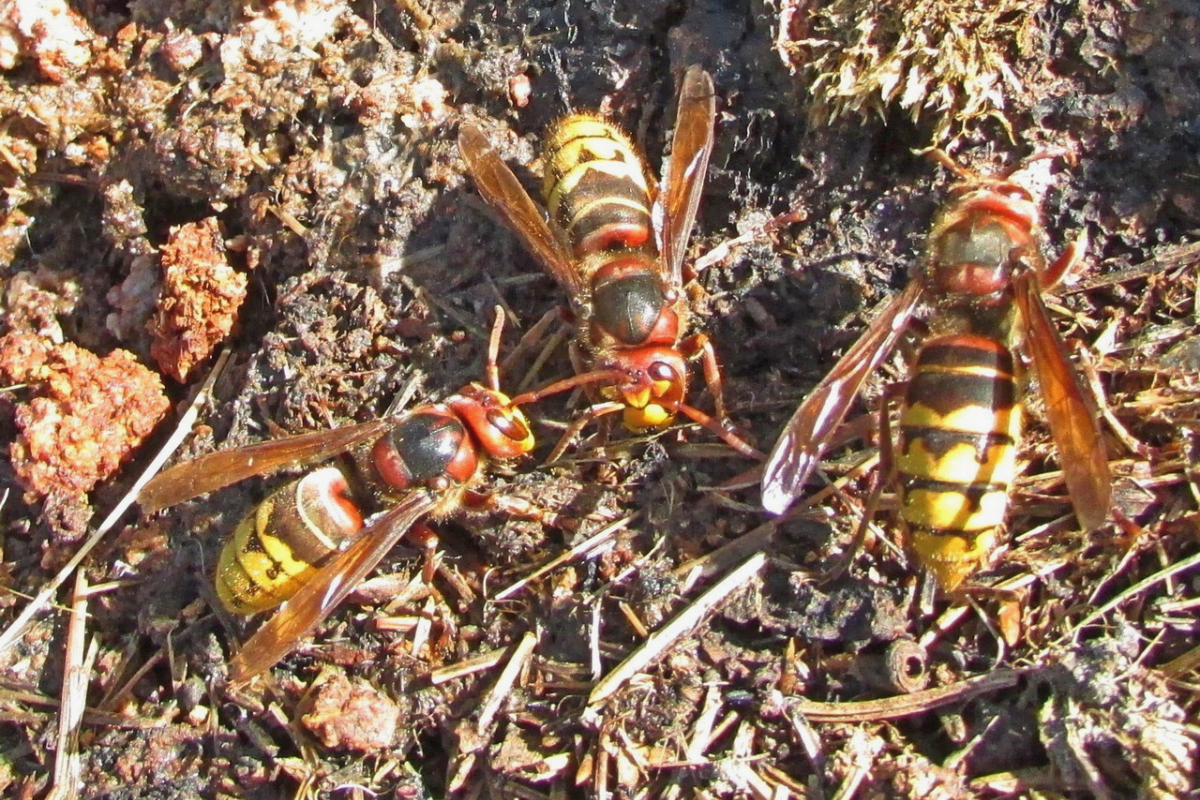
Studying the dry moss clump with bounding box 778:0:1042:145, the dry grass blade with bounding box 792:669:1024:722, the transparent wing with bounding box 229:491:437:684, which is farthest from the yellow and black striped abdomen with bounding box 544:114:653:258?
the dry grass blade with bounding box 792:669:1024:722

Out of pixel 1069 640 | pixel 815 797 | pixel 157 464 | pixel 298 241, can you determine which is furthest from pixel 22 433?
pixel 1069 640

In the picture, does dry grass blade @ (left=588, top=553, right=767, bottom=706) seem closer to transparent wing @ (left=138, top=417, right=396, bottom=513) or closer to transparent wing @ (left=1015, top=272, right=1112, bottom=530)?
transparent wing @ (left=1015, top=272, right=1112, bottom=530)

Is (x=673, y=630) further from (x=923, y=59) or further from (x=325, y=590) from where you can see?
(x=923, y=59)

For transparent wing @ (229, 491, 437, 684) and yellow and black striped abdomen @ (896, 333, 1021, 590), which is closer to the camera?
yellow and black striped abdomen @ (896, 333, 1021, 590)

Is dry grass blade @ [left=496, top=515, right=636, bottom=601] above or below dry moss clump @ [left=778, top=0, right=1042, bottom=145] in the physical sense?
below

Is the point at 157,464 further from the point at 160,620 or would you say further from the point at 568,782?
the point at 568,782

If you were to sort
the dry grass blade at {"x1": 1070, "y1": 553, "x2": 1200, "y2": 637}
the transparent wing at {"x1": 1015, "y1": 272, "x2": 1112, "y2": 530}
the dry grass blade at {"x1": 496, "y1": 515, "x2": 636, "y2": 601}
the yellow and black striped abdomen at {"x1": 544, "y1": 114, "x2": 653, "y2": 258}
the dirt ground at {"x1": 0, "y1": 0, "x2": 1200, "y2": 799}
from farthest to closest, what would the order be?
1. the yellow and black striped abdomen at {"x1": 544, "y1": 114, "x2": 653, "y2": 258}
2. the dry grass blade at {"x1": 496, "y1": 515, "x2": 636, "y2": 601}
3. the dirt ground at {"x1": 0, "y1": 0, "x2": 1200, "y2": 799}
4. the dry grass blade at {"x1": 1070, "y1": 553, "x2": 1200, "y2": 637}
5. the transparent wing at {"x1": 1015, "y1": 272, "x2": 1112, "y2": 530}
